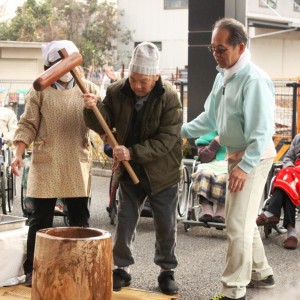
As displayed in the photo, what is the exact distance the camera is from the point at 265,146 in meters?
5.50

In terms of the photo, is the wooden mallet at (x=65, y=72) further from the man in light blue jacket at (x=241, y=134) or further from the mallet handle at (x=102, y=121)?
the man in light blue jacket at (x=241, y=134)

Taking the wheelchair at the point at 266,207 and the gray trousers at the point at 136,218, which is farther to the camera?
the wheelchair at the point at 266,207

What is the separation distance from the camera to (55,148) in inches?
246

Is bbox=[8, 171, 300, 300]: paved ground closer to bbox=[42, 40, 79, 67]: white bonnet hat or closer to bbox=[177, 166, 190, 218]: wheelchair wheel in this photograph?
bbox=[177, 166, 190, 218]: wheelchair wheel

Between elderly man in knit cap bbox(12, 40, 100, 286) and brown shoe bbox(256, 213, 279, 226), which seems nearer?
elderly man in knit cap bbox(12, 40, 100, 286)

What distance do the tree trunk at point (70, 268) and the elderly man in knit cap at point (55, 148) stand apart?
1.62 meters

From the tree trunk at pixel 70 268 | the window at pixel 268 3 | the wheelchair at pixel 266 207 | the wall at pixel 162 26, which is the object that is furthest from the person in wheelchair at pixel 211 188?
the wall at pixel 162 26

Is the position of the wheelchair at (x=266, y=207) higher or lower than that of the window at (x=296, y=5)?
lower

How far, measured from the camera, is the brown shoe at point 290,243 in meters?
8.36

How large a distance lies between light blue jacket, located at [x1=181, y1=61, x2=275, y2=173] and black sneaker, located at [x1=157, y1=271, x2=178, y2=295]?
1192 mm

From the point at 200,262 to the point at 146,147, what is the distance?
2133mm

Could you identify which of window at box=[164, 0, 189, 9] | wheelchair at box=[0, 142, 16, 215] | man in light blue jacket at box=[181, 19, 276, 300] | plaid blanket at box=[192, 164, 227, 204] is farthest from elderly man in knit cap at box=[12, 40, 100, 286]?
window at box=[164, 0, 189, 9]

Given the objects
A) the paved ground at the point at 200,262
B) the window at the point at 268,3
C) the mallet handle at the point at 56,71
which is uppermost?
the window at the point at 268,3

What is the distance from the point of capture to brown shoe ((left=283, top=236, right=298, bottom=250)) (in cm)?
836
